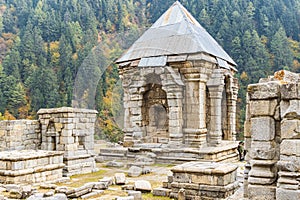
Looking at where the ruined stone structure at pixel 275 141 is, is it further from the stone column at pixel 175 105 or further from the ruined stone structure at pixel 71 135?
the stone column at pixel 175 105

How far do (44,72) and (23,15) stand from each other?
21.5 meters

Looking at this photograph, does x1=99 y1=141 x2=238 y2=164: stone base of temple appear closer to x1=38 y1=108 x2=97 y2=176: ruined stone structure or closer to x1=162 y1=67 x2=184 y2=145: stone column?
x1=162 y1=67 x2=184 y2=145: stone column

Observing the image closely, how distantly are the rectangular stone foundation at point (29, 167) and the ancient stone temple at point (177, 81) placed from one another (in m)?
4.59

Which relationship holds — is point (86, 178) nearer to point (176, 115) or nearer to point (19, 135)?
point (19, 135)

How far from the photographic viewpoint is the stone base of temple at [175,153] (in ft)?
38.8

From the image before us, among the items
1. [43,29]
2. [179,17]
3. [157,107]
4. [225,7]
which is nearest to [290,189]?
[179,17]

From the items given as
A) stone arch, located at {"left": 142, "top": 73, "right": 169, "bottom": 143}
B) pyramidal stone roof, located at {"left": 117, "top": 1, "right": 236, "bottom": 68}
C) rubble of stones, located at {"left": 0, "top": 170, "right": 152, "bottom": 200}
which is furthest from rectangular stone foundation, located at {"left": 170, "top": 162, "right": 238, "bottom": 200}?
stone arch, located at {"left": 142, "top": 73, "right": 169, "bottom": 143}

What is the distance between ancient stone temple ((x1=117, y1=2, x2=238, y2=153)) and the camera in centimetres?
1254

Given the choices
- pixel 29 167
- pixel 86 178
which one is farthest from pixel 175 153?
pixel 29 167

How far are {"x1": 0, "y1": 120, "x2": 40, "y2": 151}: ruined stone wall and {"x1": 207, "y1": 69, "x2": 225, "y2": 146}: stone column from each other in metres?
6.16

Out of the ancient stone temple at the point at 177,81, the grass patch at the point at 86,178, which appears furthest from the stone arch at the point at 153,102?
the grass patch at the point at 86,178

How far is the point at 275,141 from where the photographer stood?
4492mm

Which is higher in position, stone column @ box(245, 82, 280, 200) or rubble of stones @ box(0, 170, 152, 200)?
stone column @ box(245, 82, 280, 200)

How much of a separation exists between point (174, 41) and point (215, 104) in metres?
2.75
